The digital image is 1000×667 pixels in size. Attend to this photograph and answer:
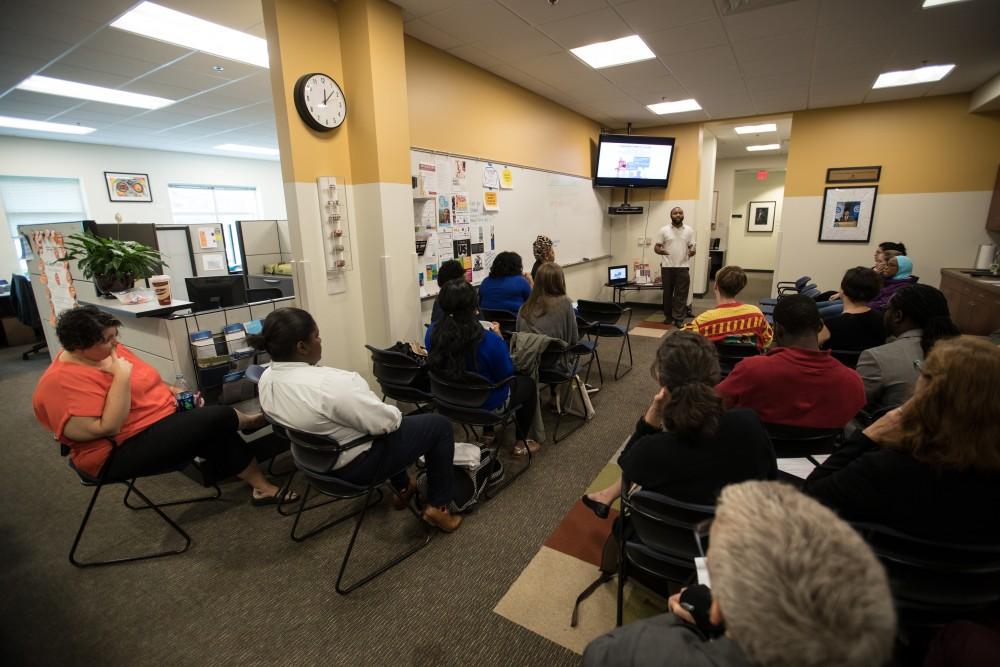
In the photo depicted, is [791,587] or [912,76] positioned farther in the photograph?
[912,76]

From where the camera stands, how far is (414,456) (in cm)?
207

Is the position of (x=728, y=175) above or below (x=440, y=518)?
above

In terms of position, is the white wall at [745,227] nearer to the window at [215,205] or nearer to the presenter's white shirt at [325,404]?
the window at [215,205]

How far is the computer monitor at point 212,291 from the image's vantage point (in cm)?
339

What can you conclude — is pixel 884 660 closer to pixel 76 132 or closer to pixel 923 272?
pixel 923 272

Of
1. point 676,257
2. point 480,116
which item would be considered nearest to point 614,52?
point 480,116

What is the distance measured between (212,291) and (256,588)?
2.35 meters

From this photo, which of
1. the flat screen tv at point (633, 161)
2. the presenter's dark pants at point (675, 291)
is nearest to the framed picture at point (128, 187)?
the flat screen tv at point (633, 161)

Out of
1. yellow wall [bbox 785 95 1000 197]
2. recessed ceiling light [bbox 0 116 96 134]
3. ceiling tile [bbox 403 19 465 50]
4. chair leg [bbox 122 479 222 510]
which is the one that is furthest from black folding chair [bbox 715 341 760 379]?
recessed ceiling light [bbox 0 116 96 134]

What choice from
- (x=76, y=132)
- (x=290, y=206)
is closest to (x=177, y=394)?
(x=290, y=206)

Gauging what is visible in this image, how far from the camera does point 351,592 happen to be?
1925mm

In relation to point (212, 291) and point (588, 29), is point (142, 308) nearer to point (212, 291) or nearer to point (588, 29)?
point (212, 291)

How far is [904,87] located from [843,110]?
896 millimetres

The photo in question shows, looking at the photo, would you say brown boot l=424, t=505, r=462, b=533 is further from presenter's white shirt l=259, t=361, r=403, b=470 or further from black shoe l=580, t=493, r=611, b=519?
black shoe l=580, t=493, r=611, b=519
